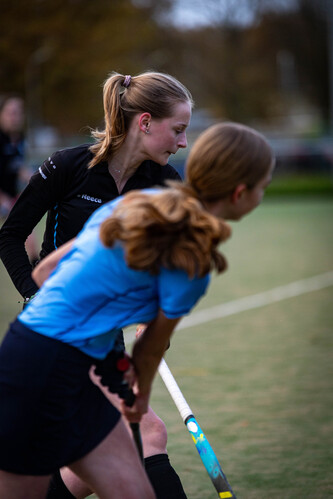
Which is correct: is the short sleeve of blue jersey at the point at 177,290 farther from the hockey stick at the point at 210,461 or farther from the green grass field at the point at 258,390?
the green grass field at the point at 258,390

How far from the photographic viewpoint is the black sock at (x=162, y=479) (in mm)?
3631

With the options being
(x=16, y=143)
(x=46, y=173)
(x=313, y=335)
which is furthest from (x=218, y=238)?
(x=16, y=143)

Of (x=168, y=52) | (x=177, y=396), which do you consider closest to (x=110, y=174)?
(x=177, y=396)

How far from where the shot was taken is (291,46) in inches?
2085

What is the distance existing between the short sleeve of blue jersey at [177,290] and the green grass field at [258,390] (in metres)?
2.18

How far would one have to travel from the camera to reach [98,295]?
8.37 ft

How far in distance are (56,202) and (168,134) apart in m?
0.58

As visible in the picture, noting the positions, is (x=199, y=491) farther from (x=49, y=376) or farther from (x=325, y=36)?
(x=325, y=36)

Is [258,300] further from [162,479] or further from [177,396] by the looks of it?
[162,479]

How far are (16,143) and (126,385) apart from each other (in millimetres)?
11349

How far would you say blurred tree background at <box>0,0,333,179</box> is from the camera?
4206cm

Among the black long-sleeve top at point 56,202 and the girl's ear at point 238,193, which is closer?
the girl's ear at point 238,193

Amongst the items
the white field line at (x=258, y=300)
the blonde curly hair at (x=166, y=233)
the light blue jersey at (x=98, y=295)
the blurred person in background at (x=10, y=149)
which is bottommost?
the white field line at (x=258, y=300)

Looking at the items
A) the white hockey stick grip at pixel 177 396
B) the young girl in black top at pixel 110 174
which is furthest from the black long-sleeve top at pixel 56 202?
the white hockey stick grip at pixel 177 396
